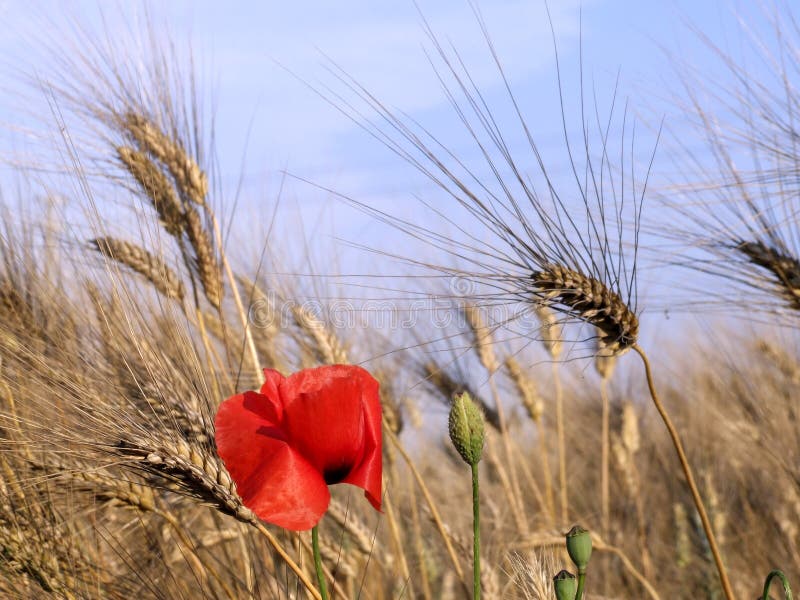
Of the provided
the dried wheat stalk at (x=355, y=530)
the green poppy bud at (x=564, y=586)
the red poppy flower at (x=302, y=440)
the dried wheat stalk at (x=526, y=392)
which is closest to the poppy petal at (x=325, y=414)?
the red poppy flower at (x=302, y=440)

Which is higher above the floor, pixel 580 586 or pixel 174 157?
pixel 174 157

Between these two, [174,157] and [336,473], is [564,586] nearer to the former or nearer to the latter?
[336,473]

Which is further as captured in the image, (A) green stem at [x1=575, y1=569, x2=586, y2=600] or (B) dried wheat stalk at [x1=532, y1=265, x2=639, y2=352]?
(B) dried wheat stalk at [x1=532, y1=265, x2=639, y2=352]

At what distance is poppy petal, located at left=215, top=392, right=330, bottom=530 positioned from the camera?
29.0 inches

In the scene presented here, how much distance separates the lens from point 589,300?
99 cm

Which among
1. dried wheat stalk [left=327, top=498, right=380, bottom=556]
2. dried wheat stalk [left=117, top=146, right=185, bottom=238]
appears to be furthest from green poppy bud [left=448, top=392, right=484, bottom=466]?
dried wheat stalk [left=117, top=146, right=185, bottom=238]

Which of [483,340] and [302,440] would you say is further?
[483,340]

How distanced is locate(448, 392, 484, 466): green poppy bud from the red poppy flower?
7 centimetres

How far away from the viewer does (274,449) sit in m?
0.77

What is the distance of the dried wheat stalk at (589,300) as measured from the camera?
0.98m

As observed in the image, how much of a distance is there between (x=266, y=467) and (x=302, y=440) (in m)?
0.04

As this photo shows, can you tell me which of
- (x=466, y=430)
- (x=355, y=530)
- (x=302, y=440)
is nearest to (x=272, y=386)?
(x=302, y=440)

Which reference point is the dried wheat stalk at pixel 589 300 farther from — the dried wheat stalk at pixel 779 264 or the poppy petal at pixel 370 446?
the dried wheat stalk at pixel 779 264

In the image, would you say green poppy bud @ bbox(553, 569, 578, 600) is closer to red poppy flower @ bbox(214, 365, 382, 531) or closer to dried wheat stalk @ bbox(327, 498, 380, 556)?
red poppy flower @ bbox(214, 365, 382, 531)
